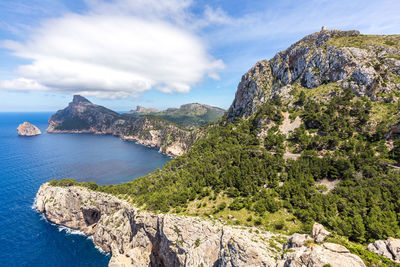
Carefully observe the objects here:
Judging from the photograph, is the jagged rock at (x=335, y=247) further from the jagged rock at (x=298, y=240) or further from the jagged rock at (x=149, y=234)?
the jagged rock at (x=149, y=234)

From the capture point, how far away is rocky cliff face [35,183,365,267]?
19641 mm

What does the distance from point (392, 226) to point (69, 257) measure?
84.8 metres

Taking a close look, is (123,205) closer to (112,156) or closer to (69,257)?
(69,257)

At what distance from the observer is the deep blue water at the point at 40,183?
176 feet

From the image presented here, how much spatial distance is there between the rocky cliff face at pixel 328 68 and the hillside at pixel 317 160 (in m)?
0.43

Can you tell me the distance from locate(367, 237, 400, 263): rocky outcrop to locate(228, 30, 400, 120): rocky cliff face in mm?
62675

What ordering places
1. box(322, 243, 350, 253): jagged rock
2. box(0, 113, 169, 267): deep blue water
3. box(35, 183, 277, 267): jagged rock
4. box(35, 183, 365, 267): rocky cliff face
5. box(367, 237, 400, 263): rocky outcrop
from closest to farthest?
box(322, 243, 350, 253): jagged rock, box(367, 237, 400, 263): rocky outcrop, box(35, 183, 365, 267): rocky cliff face, box(35, 183, 277, 267): jagged rock, box(0, 113, 169, 267): deep blue water

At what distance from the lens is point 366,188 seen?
113 ft

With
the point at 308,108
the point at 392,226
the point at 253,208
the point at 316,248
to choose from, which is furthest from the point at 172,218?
the point at 308,108

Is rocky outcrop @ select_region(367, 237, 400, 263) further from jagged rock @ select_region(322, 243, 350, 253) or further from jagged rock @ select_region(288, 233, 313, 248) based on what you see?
jagged rock @ select_region(288, 233, 313, 248)

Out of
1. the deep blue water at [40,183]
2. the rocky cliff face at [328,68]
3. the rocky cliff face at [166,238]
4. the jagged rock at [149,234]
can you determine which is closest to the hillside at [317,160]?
the rocky cliff face at [328,68]

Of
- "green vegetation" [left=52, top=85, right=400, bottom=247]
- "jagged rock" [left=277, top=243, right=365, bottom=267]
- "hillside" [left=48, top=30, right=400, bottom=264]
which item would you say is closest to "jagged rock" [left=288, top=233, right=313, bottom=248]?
"jagged rock" [left=277, top=243, right=365, bottom=267]

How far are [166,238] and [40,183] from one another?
104 metres

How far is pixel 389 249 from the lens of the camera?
18688 mm
